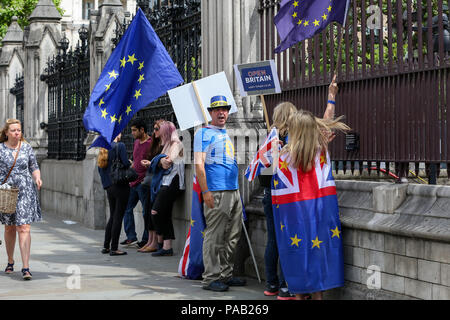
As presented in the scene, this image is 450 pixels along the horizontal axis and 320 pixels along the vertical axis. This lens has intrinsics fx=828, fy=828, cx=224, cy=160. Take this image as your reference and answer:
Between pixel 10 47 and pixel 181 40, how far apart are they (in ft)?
49.6

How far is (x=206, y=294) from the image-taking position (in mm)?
8211

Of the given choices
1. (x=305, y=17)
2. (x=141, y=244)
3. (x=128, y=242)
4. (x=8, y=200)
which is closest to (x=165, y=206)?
(x=141, y=244)

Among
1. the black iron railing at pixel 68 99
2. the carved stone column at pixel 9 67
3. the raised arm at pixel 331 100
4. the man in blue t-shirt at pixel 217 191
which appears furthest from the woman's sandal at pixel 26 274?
the carved stone column at pixel 9 67

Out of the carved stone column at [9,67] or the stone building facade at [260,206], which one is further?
the carved stone column at [9,67]

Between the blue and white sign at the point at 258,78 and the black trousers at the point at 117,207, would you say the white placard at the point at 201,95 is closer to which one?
the blue and white sign at the point at 258,78

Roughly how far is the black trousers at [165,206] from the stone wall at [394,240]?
3625 mm

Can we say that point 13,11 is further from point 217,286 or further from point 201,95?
point 217,286

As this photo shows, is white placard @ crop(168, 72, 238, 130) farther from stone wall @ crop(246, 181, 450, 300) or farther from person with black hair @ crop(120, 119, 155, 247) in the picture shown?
person with black hair @ crop(120, 119, 155, 247)

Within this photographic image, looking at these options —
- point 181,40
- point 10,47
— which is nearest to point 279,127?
point 181,40

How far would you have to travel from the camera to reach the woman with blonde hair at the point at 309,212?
7.19m

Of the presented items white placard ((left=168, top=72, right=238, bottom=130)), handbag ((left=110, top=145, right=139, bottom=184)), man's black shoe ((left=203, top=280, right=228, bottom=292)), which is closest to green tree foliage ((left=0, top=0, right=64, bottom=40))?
handbag ((left=110, top=145, right=139, bottom=184))

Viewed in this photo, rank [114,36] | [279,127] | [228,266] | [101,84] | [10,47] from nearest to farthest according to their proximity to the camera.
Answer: [279,127], [228,266], [101,84], [114,36], [10,47]

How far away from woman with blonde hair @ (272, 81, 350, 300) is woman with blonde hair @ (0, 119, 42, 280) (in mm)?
3482

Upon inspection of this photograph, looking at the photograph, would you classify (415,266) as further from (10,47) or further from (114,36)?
(10,47)
